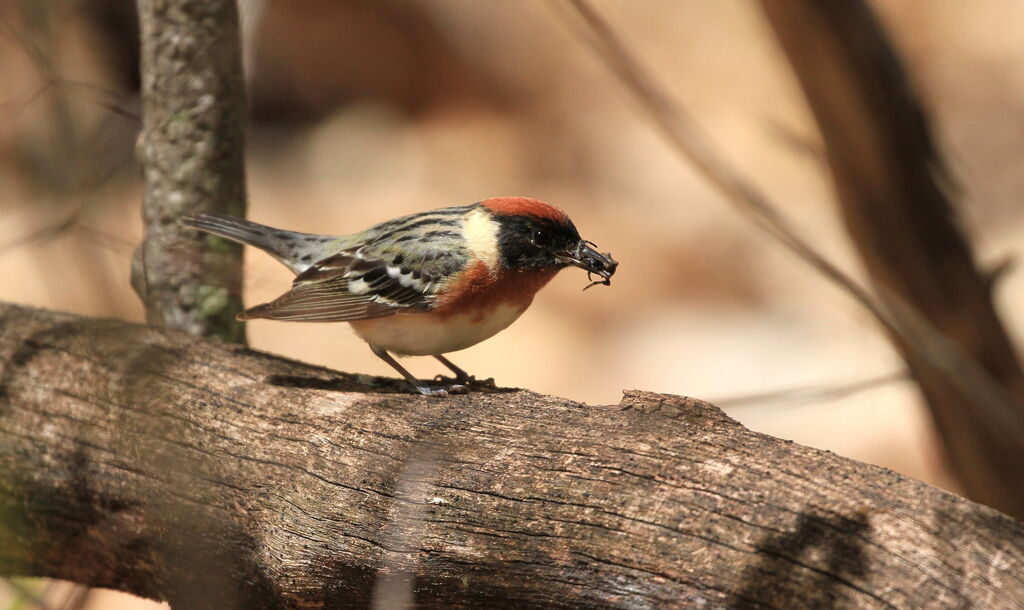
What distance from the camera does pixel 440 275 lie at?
12.4 ft

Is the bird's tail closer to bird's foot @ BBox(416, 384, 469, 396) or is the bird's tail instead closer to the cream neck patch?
the cream neck patch

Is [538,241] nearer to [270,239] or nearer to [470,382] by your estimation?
[470,382]

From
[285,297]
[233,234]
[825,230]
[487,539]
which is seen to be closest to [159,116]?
[233,234]

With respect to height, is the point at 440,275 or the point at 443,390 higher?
the point at 440,275

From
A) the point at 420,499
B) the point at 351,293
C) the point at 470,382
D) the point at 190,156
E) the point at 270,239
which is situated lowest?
the point at 420,499

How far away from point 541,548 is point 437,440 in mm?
554

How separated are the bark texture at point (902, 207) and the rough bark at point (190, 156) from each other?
87.8 inches

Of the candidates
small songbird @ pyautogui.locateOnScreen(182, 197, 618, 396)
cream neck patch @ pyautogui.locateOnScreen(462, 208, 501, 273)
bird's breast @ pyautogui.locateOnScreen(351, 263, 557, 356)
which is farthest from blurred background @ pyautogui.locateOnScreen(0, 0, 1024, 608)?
cream neck patch @ pyautogui.locateOnScreen(462, 208, 501, 273)

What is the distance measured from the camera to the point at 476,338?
3.88 meters

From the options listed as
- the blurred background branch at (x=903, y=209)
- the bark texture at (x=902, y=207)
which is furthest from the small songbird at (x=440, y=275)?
the bark texture at (x=902, y=207)

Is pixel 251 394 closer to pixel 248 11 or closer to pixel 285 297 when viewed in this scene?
pixel 285 297

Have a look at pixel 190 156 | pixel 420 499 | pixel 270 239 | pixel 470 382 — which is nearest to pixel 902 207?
pixel 470 382

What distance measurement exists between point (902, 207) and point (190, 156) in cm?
288

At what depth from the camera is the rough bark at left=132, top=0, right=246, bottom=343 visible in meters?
4.07
